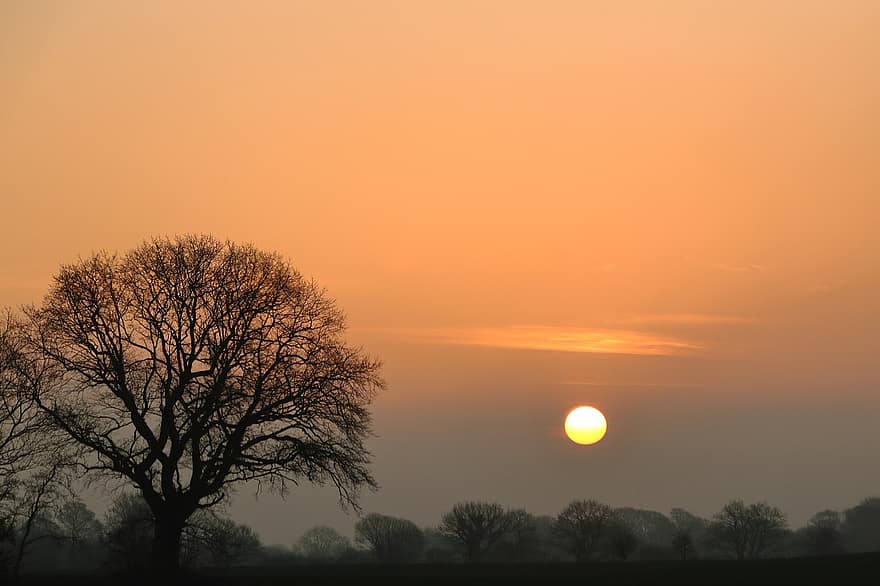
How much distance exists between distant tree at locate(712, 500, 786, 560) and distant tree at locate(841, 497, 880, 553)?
85.3 feet

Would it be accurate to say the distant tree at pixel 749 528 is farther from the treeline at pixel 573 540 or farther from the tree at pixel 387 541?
the tree at pixel 387 541

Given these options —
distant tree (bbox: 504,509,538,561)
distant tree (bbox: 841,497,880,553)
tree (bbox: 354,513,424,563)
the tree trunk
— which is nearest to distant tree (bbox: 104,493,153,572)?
the tree trunk

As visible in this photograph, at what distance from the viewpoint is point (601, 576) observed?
128 feet

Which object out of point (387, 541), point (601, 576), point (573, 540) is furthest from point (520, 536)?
point (601, 576)

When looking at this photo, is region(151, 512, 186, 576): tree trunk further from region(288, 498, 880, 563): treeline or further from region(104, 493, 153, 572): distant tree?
region(288, 498, 880, 563): treeline

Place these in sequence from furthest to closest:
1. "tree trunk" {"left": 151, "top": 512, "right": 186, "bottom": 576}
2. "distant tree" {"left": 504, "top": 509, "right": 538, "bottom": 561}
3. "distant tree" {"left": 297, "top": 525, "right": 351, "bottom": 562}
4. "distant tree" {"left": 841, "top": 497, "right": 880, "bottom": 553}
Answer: "distant tree" {"left": 297, "top": 525, "right": 351, "bottom": 562} → "distant tree" {"left": 841, "top": 497, "right": 880, "bottom": 553} → "distant tree" {"left": 504, "top": 509, "right": 538, "bottom": 561} → "tree trunk" {"left": 151, "top": 512, "right": 186, "bottom": 576}

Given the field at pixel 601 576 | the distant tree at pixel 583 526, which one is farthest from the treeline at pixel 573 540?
the field at pixel 601 576

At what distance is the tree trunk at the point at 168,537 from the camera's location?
35.7 meters

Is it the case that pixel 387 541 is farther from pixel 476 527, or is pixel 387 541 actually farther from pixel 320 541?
pixel 320 541

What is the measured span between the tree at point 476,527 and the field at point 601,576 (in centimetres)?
3758

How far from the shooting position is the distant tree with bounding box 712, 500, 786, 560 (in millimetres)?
101625

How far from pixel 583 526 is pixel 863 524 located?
77.1 m

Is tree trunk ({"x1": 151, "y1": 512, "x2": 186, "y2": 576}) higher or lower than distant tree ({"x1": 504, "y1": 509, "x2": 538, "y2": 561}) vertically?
lower

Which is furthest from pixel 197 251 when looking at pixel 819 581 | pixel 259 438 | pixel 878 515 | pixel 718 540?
pixel 878 515
